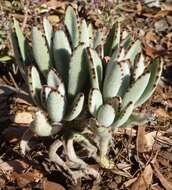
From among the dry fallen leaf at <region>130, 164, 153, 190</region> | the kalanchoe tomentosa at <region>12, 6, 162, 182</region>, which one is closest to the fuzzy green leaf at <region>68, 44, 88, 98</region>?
the kalanchoe tomentosa at <region>12, 6, 162, 182</region>

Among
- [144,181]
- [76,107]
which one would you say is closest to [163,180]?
[144,181]

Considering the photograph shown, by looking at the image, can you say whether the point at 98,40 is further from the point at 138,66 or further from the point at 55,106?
the point at 55,106

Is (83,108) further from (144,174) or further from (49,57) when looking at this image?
(144,174)

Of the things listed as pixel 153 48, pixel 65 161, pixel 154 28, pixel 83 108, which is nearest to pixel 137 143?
pixel 65 161

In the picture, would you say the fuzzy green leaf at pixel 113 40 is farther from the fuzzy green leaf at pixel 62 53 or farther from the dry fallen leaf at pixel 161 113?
the dry fallen leaf at pixel 161 113

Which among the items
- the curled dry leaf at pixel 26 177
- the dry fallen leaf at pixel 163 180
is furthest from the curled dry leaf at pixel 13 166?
the dry fallen leaf at pixel 163 180
